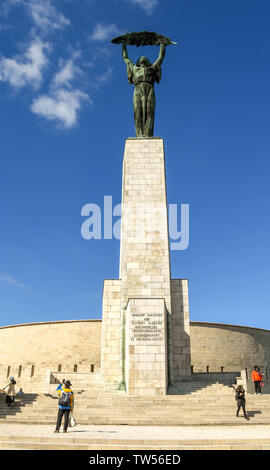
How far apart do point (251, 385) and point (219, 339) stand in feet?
36.4

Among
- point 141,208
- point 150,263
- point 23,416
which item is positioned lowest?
point 23,416

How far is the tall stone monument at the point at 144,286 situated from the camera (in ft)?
51.7

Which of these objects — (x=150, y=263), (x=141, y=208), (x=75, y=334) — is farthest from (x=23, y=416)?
(x=75, y=334)

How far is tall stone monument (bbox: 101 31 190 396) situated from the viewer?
1575 centimetres

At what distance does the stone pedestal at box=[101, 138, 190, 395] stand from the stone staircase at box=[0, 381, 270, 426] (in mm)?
1996

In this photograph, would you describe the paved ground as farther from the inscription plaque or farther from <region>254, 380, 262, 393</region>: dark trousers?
the inscription plaque

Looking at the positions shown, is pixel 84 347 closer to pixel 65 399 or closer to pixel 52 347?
pixel 52 347

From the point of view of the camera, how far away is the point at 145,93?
70.5 ft

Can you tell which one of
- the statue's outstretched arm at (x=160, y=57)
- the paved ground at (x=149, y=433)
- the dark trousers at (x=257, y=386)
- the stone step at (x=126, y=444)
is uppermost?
the statue's outstretched arm at (x=160, y=57)

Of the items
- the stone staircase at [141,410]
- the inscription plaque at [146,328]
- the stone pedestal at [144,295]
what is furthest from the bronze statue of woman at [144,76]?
the stone staircase at [141,410]

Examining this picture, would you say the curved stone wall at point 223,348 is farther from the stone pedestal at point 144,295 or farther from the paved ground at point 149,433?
the paved ground at point 149,433

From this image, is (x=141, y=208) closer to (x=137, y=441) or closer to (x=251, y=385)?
(x=251, y=385)

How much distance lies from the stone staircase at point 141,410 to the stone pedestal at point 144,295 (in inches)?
78.6
